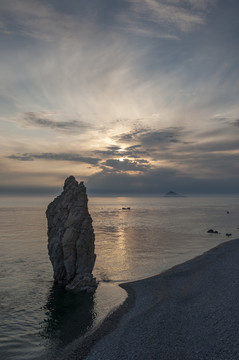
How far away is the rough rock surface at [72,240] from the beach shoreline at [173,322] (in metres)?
6.23

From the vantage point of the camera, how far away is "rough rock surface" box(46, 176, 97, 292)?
35.5 m

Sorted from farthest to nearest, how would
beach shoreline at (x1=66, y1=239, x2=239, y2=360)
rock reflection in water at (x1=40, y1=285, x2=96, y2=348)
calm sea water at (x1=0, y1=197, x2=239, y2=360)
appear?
rock reflection in water at (x1=40, y1=285, x2=96, y2=348)
calm sea water at (x1=0, y1=197, x2=239, y2=360)
beach shoreline at (x1=66, y1=239, x2=239, y2=360)

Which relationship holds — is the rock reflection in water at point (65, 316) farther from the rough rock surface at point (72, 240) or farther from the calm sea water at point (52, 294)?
the rough rock surface at point (72, 240)

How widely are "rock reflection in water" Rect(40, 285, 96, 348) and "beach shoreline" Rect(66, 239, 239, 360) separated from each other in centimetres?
183

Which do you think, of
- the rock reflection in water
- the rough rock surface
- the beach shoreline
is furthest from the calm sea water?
the rough rock surface

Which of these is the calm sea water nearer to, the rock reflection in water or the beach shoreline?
the rock reflection in water

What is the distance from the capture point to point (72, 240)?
35.8m

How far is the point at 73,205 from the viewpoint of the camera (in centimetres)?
3756

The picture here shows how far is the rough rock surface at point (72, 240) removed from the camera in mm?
35469

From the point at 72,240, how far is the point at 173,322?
16.9m

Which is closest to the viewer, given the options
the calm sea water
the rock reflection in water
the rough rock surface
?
the calm sea water

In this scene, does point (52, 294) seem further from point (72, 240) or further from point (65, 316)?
point (72, 240)

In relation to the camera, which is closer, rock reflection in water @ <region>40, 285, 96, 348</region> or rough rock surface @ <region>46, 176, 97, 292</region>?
rock reflection in water @ <region>40, 285, 96, 348</region>

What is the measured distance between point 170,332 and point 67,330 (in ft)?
31.4
